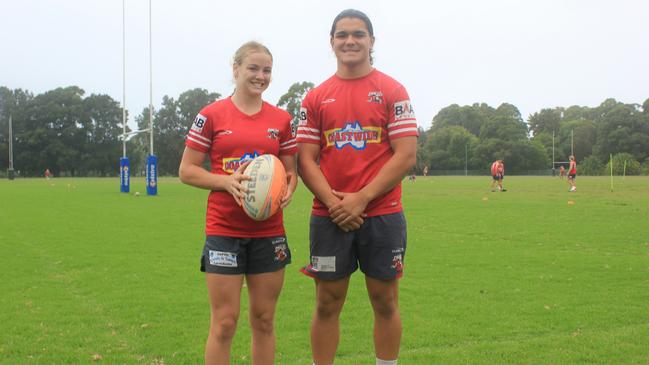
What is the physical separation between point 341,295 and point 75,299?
168 inches

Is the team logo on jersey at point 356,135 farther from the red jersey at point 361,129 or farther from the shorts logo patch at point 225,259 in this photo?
the shorts logo patch at point 225,259

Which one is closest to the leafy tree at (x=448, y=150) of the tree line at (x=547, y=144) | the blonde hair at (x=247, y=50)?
the tree line at (x=547, y=144)

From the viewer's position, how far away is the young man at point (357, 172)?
141 inches

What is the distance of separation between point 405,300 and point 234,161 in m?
3.59

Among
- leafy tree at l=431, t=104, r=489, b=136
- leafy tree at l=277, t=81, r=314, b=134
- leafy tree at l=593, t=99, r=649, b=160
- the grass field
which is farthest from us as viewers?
leafy tree at l=431, t=104, r=489, b=136

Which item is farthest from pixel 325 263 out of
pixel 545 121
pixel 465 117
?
pixel 545 121

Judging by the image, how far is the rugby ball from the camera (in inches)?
132

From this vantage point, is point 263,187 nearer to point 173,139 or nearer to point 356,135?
point 356,135

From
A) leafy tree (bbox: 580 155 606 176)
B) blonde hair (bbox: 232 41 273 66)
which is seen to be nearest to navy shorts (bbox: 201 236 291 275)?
blonde hair (bbox: 232 41 273 66)

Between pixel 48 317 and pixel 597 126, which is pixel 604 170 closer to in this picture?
pixel 597 126

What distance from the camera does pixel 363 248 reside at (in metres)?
3.65

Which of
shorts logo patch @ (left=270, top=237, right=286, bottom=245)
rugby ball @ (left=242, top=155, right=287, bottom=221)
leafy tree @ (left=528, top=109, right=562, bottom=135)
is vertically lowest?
shorts logo patch @ (left=270, top=237, right=286, bottom=245)

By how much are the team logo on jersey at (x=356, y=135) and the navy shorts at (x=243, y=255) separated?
73cm

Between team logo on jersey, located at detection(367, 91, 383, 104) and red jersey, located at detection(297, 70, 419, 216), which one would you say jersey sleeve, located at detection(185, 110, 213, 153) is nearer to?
red jersey, located at detection(297, 70, 419, 216)
